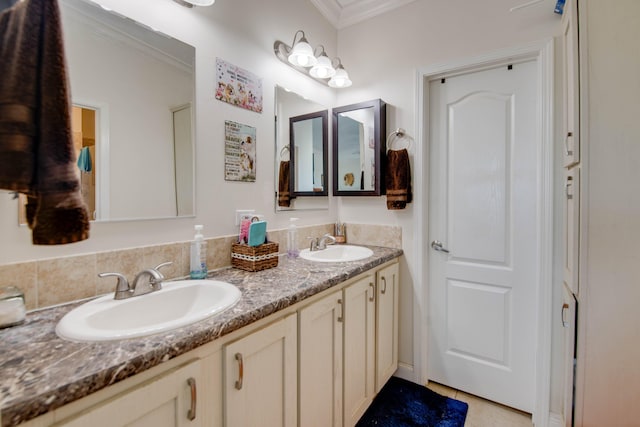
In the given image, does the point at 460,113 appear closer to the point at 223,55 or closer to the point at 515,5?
the point at 515,5

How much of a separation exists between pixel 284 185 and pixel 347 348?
1016 mm

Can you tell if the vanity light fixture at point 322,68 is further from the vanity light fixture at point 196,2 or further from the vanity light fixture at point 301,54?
the vanity light fixture at point 196,2

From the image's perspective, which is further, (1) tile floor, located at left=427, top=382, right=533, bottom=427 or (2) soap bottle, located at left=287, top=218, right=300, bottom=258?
(2) soap bottle, located at left=287, top=218, right=300, bottom=258

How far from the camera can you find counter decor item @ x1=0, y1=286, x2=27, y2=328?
769 millimetres

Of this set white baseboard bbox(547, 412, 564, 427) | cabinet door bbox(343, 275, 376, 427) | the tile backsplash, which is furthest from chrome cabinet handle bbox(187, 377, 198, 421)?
white baseboard bbox(547, 412, 564, 427)

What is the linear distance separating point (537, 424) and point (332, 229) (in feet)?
5.51

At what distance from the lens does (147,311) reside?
1.01 metres

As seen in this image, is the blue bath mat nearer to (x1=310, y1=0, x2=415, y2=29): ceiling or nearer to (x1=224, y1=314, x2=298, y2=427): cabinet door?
(x1=224, y1=314, x2=298, y2=427): cabinet door

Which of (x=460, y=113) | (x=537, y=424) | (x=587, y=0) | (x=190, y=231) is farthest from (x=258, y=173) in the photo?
(x=537, y=424)

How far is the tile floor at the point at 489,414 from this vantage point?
166 cm

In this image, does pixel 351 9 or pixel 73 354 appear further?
pixel 351 9

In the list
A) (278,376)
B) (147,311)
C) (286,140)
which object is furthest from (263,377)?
(286,140)

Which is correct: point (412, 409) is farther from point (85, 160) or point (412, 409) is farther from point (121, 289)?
point (85, 160)

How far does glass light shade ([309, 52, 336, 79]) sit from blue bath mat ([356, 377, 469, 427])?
7.10 ft
